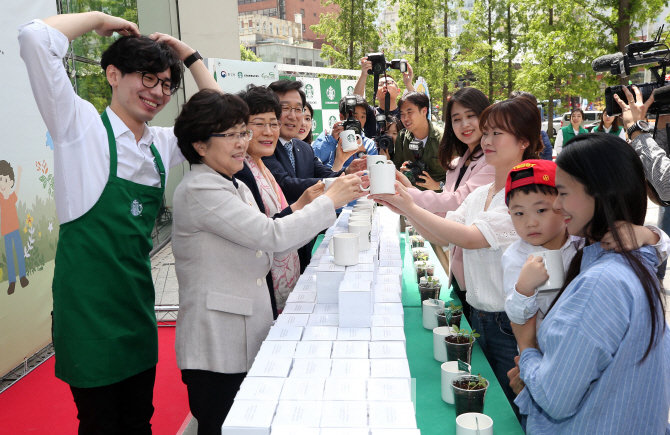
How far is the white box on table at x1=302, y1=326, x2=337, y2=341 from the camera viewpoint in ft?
4.68

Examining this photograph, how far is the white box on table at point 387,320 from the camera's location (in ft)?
4.92

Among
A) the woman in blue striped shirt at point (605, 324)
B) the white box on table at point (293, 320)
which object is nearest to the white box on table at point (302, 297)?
the white box on table at point (293, 320)

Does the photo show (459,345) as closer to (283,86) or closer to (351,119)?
(283,86)

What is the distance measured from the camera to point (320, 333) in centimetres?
146

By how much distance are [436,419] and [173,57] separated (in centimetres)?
155

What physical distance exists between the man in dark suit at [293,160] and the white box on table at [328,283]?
0.92 meters

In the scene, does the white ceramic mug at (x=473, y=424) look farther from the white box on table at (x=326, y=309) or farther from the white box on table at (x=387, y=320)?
the white box on table at (x=326, y=309)

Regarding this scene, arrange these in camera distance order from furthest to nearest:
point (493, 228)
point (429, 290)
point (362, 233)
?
point (429, 290) → point (362, 233) → point (493, 228)

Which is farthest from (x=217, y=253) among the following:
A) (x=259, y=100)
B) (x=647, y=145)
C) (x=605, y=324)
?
(x=647, y=145)

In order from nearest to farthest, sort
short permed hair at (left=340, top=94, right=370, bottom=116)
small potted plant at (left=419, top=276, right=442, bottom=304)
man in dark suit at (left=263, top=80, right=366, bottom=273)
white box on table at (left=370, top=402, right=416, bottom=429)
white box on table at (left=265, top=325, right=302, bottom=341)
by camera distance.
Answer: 1. white box on table at (left=370, top=402, right=416, bottom=429)
2. white box on table at (left=265, top=325, right=302, bottom=341)
3. small potted plant at (left=419, top=276, right=442, bottom=304)
4. man in dark suit at (left=263, top=80, right=366, bottom=273)
5. short permed hair at (left=340, top=94, right=370, bottom=116)

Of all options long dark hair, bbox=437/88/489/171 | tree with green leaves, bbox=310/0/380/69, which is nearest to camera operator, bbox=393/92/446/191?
long dark hair, bbox=437/88/489/171

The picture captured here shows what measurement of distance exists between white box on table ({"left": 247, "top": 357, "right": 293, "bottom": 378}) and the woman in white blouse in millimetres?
839

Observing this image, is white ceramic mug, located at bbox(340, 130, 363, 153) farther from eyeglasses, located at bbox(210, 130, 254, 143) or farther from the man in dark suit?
eyeglasses, located at bbox(210, 130, 254, 143)

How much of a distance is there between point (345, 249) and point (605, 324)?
0.87m
